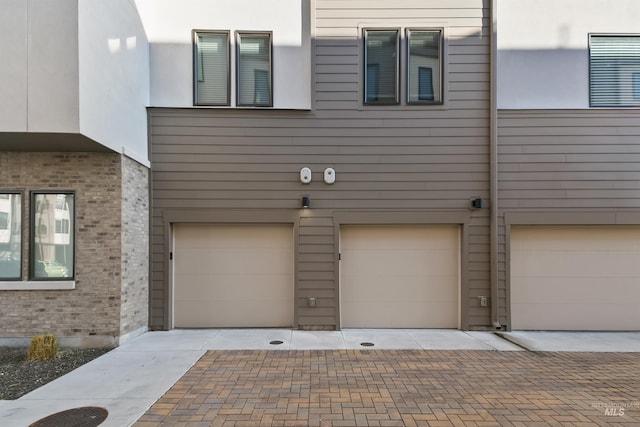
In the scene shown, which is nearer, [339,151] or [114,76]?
[114,76]

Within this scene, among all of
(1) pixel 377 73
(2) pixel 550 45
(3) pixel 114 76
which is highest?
(2) pixel 550 45

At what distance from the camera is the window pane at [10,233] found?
565 cm

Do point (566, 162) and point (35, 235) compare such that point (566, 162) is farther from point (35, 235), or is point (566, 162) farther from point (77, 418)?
point (35, 235)

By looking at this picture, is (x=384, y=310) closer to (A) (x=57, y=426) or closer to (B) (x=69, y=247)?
(A) (x=57, y=426)

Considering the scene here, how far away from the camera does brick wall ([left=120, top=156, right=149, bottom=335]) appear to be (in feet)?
19.1

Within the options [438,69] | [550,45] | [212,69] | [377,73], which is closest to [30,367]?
[212,69]

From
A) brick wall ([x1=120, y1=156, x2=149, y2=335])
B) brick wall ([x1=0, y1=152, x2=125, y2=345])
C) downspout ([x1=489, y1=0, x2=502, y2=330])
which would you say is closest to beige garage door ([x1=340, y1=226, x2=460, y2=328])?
downspout ([x1=489, y1=0, x2=502, y2=330])

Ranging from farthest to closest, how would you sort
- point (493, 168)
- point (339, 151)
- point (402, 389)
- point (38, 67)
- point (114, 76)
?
point (339, 151) → point (493, 168) → point (114, 76) → point (38, 67) → point (402, 389)

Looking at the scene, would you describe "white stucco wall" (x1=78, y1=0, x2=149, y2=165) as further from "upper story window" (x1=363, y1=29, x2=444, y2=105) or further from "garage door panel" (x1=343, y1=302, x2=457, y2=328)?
"garage door panel" (x1=343, y1=302, x2=457, y2=328)

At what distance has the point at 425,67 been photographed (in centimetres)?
687

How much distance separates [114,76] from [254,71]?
7.88 feet

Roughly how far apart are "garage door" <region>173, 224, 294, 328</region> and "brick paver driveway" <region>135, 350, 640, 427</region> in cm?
145

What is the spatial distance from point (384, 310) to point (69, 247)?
18.3ft

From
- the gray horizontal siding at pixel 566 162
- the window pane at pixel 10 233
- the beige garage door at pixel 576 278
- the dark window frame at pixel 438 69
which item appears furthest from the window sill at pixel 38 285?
the beige garage door at pixel 576 278
